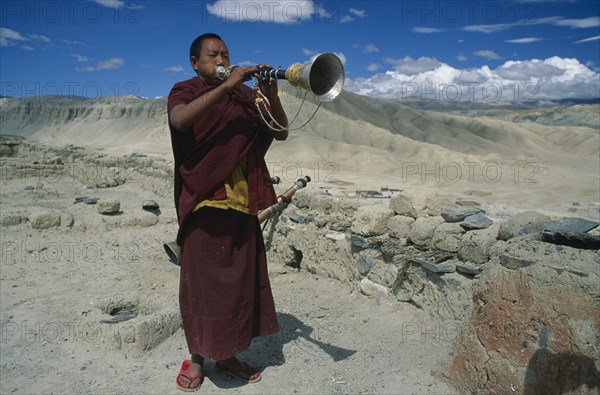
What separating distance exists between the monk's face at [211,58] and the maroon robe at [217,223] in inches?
2.8

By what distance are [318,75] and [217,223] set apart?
0.95 metres

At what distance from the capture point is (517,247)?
248 centimetres

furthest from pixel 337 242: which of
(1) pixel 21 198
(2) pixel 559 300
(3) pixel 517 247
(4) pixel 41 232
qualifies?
(1) pixel 21 198

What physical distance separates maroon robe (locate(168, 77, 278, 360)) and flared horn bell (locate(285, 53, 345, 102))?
448 millimetres

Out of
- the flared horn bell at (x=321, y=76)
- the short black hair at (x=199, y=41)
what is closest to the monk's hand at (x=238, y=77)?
the flared horn bell at (x=321, y=76)

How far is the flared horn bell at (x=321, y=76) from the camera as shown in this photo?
7.05ft

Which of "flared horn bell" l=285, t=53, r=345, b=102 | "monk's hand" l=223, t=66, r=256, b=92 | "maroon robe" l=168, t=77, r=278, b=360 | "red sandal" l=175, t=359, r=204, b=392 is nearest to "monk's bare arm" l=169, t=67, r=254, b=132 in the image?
"monk's hand" l=223, t=66, r=256, b=92

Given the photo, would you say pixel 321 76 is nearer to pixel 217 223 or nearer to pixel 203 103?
pixel 203 103

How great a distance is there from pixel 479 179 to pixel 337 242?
1245 centimetres

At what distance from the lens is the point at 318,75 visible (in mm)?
2221

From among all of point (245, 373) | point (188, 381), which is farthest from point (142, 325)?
point (245, 373)

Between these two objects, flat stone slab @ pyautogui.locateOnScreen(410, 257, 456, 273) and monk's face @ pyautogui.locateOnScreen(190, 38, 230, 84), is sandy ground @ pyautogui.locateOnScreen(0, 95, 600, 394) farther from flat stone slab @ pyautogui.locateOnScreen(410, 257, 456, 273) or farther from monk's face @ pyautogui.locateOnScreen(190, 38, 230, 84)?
monk's face @ pyautogui.locateOnScreen(190, 38, 230, 84)

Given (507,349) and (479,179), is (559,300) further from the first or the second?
(479,179)

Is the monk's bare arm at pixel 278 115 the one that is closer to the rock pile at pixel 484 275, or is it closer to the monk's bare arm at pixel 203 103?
the monk's bare arm at pixel 203 103
